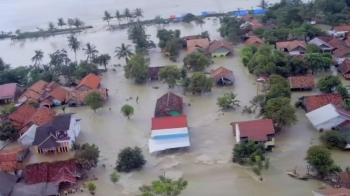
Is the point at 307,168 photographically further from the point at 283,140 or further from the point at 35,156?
the point at 35,156

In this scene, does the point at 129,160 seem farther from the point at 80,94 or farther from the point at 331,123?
the point at 331,123

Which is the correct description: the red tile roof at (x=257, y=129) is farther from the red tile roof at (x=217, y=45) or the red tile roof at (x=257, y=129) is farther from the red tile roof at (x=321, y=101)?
the red tile roof at (x=217, y=45)

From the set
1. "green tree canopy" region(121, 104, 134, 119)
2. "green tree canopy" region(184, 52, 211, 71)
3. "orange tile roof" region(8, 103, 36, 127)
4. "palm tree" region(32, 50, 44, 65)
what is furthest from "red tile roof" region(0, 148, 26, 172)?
"green tree canopy" region(184, 52, 211, 71)

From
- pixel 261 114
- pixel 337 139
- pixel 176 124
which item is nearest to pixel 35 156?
pixel 176 124

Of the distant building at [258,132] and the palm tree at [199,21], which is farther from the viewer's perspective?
the palm tree at [199,21]

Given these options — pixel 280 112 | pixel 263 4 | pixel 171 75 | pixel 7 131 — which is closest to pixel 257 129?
pixel 280 112

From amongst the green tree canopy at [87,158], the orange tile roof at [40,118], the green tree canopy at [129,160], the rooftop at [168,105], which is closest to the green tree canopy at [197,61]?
the rooftop at [168,105]

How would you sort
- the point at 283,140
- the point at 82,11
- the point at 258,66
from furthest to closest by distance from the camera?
1. the point at 82,11
2. the point at 258,66
3. the point at 283,140
